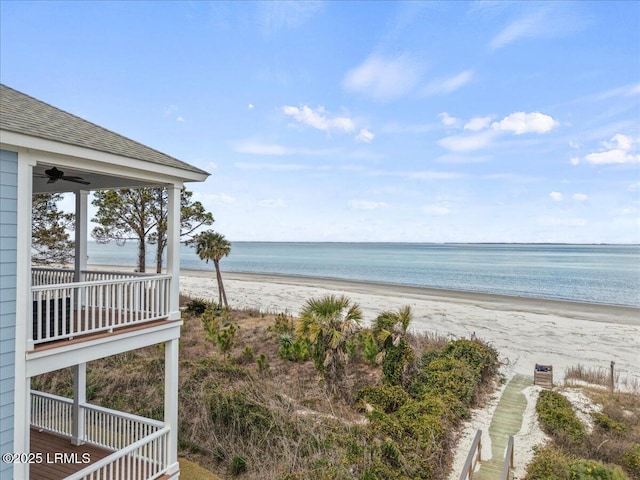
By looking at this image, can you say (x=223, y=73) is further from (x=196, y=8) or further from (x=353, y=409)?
(x=353, y=409)

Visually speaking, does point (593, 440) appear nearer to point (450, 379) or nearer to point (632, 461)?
A: point (632, 461)

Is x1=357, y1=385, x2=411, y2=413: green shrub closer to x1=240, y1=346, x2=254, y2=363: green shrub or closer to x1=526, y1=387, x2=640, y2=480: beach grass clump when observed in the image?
x1=526, y1=387, x2=640, y2=480: beach grass clump

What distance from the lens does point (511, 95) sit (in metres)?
33.1

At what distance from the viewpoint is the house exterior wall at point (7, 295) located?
→ 13.6 ft

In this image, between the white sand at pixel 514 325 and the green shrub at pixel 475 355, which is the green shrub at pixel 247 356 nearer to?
the green shrub at pixel 475 355

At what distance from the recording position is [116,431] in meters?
7.45

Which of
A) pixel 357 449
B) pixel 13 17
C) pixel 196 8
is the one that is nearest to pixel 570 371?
pixel 357 449

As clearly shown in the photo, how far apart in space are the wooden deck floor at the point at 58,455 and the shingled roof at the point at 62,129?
5315mm

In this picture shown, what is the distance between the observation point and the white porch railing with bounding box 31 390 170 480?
6.12 metres

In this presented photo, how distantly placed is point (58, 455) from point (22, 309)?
164 inches

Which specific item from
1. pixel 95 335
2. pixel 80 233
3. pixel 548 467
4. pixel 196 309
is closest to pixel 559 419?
pixel 548 467

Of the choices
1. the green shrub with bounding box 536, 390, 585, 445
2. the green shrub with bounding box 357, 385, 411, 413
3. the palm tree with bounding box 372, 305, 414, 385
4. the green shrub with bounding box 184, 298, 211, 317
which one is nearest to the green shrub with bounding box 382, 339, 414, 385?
the palm tree with bounding box 372, 305, 414, 385

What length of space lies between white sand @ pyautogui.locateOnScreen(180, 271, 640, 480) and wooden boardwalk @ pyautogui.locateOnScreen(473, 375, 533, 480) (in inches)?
6.1

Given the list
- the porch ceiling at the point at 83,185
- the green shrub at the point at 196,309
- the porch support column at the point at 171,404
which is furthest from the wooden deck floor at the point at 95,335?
the green shrub at the point at 196,309
